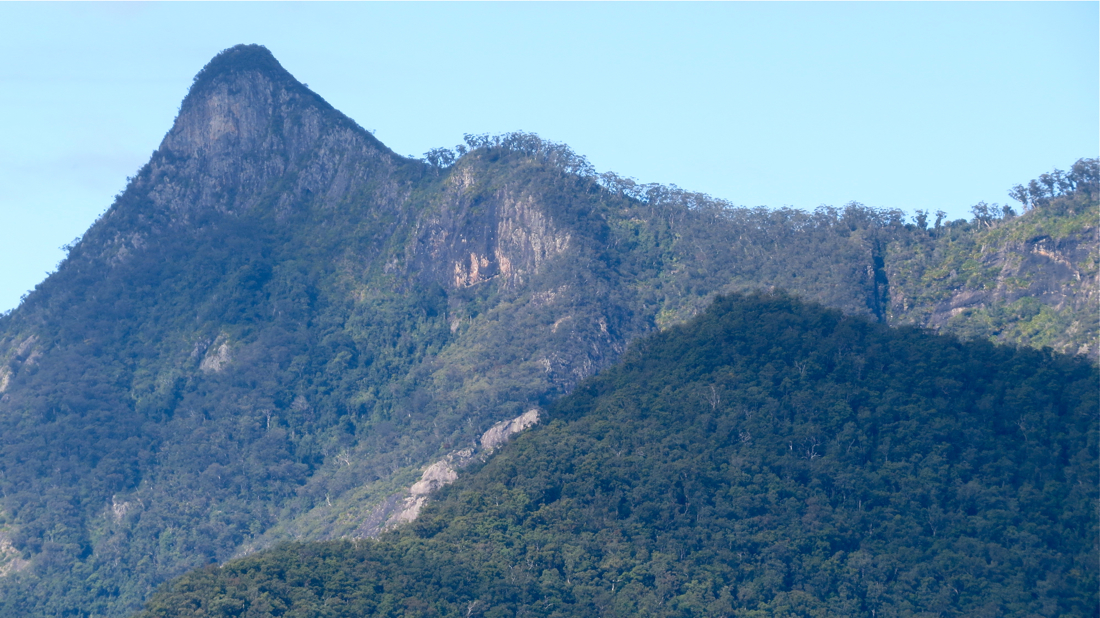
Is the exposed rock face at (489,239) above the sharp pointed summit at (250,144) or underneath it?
underneath

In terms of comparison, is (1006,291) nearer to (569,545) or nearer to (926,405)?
(926,405)

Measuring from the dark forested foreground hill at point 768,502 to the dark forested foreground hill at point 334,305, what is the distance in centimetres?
1624

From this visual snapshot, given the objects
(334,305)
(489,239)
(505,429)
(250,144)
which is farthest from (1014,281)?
(250,144)

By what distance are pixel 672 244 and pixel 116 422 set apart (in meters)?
41.0

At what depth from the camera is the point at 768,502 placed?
265 ft

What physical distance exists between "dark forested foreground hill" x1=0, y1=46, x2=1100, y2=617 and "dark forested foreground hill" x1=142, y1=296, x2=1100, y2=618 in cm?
1624

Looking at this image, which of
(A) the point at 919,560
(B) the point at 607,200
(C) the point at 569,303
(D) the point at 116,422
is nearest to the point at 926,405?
(A) the point at 919,560

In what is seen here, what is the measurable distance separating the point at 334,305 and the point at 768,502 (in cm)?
5353

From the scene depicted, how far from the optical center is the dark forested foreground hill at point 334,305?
106 m

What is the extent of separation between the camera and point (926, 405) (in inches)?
3334

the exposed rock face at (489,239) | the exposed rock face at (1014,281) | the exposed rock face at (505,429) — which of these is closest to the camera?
the exposed rock face at (505,429)

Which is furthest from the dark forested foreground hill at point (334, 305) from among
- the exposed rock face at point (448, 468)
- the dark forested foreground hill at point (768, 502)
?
the dark forested foreground hill at point (768, 502)

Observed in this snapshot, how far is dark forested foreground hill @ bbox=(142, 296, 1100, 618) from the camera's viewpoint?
73500 millimetres

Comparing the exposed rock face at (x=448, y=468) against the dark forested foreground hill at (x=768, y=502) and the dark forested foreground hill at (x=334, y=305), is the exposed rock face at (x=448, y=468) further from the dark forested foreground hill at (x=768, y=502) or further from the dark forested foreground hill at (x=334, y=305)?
the dark forested foreground hill at (x=768, y=502)
